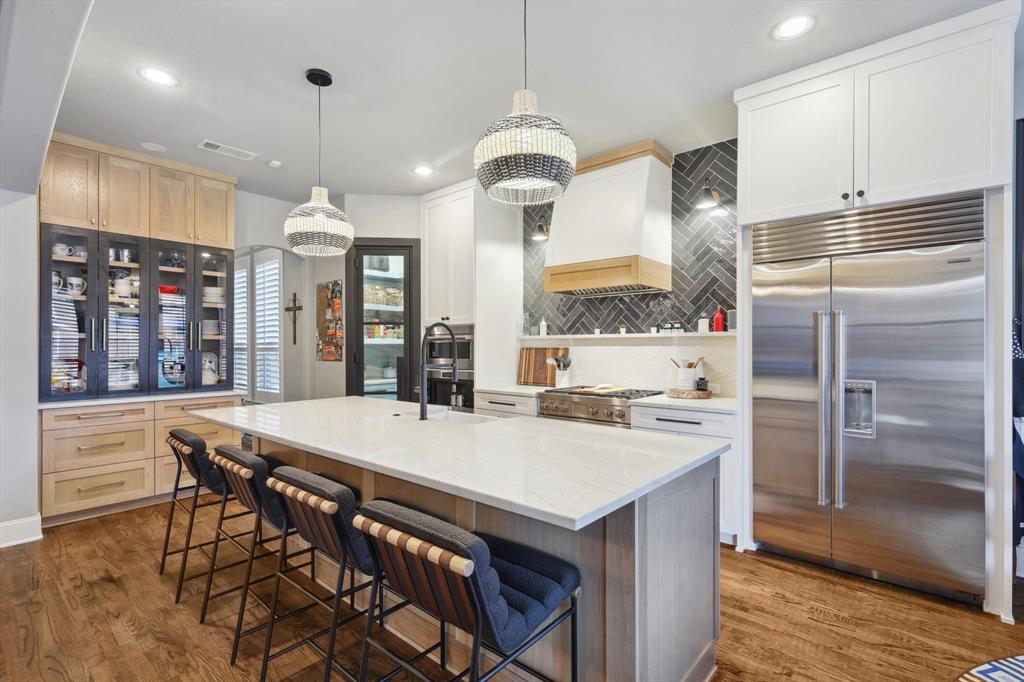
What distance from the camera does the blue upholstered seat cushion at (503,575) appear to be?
115cm

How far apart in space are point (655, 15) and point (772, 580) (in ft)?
9.76

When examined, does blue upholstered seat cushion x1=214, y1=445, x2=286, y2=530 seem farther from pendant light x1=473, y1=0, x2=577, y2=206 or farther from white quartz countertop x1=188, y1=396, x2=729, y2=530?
pendant light x1=473, y1=0, x2=577, y2=206

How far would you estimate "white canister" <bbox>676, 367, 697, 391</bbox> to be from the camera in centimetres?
364

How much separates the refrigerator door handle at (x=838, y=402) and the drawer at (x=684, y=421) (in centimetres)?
54

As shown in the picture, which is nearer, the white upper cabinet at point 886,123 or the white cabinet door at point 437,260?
the white upper cabinet at point 886,123

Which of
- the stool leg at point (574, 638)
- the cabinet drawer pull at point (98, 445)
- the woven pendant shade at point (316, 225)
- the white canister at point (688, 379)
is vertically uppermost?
the woven pendant shade at point (316, 225)

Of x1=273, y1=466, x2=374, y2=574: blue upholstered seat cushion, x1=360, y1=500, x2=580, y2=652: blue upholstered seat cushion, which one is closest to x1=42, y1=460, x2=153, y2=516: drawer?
x1=273, y1=466, x2=374, y2=574: blue upholstered seat cushion

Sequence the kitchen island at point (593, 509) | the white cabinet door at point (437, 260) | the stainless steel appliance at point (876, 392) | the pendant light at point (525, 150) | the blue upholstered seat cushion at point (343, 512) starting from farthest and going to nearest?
the white cabinet door at point (437, 260) < the stainless steel appliance at point (876, 392) < the pendant light at point (525, 150) < the blue upholstered seat cushion at point (343, 512) < the kitchen island at point (593, 509)

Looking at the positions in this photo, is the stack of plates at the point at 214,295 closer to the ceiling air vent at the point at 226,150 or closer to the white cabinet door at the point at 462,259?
the ceiling air vent at the point at 226,150

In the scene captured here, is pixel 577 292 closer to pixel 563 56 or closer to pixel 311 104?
pixel 563 56

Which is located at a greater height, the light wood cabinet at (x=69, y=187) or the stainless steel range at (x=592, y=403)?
A: the light wood cabinet at (x=69, y=187)

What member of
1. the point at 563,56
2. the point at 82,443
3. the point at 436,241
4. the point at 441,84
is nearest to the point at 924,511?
the point at 563,56

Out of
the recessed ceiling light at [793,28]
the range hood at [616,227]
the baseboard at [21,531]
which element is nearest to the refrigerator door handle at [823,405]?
the range hood at [616,227]

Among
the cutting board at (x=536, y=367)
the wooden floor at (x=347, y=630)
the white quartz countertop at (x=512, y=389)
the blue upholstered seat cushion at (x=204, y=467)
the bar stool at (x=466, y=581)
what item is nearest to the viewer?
the bar stool at (x=466, y=581)
